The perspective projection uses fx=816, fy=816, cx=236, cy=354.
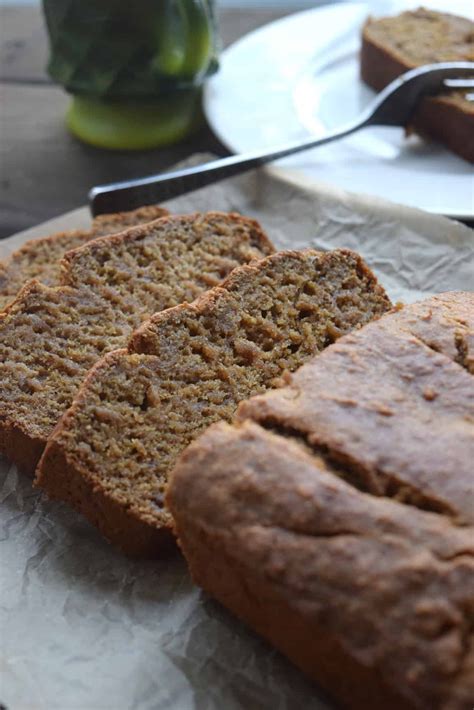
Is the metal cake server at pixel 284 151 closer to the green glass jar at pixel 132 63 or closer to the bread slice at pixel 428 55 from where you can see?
the bread slice at pixel 428 55

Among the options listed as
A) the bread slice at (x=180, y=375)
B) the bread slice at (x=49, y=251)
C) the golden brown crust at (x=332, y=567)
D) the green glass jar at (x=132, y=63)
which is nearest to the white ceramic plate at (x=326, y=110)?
the green glass jar at (x=132, y=63)

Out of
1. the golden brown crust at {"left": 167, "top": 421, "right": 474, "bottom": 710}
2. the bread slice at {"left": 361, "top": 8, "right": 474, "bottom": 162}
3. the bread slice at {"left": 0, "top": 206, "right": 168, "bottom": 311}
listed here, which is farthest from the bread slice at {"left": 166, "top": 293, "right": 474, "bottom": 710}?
the bread slice at {"left": 361, "top": 8, "right": 474, "bottom": 162}

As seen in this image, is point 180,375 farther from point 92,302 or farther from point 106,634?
point 106,634

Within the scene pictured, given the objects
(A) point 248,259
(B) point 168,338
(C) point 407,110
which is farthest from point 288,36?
(B) point 168,338

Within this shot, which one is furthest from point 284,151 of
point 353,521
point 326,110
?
point 353,521

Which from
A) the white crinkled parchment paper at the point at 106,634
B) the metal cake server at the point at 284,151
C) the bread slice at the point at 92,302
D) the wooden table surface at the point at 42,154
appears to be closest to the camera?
the white crinkled parchment paper at the point at 106,634

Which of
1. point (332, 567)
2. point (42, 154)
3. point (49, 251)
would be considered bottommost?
point (42, 154)

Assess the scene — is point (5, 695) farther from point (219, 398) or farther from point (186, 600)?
point (219, 398)
